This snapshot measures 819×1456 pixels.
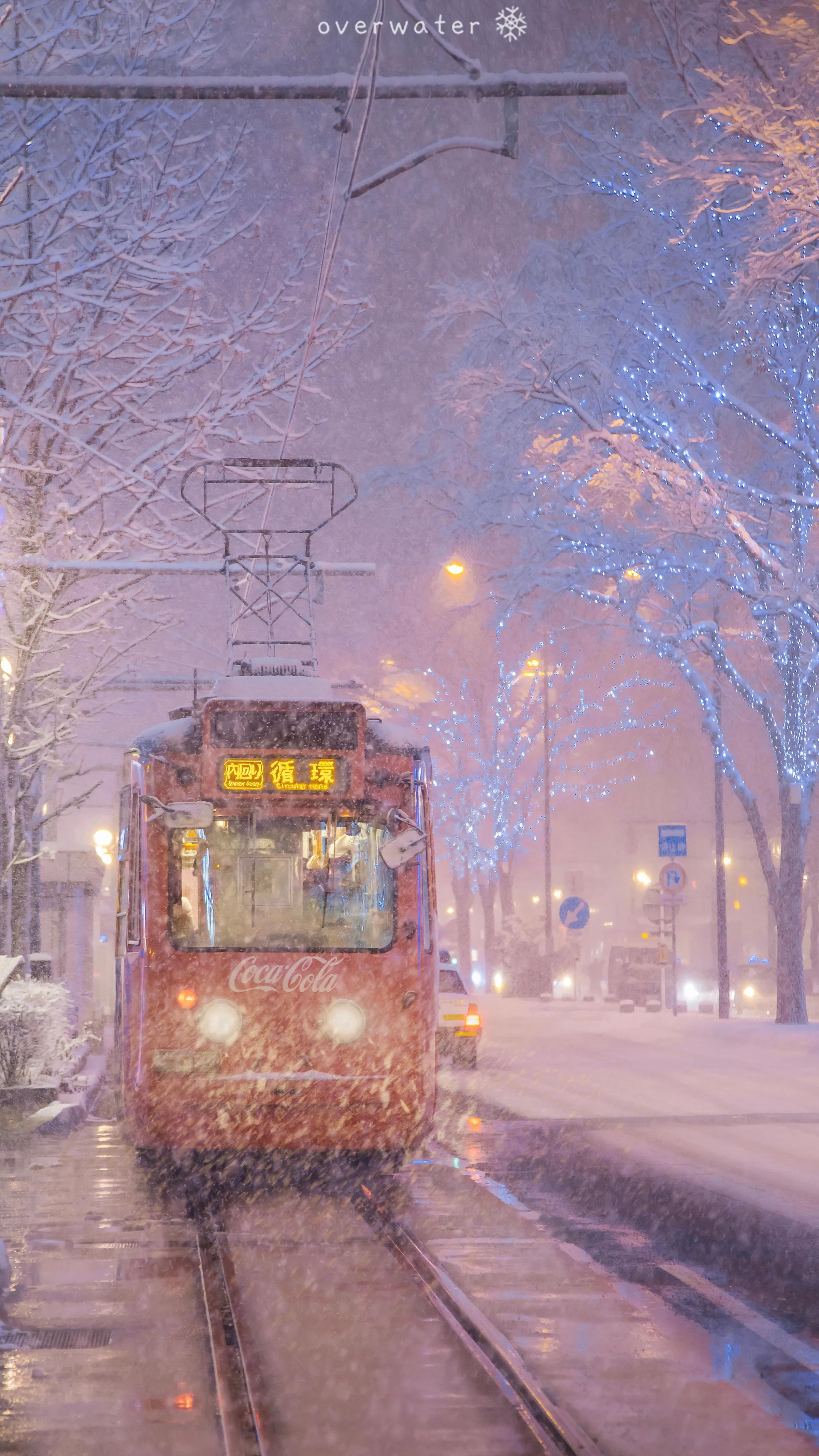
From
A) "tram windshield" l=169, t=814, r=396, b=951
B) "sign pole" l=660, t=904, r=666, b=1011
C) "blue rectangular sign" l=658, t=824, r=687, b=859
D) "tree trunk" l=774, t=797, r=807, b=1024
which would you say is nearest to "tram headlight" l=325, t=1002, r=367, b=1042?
"tram windshield" l=169, t=814, r=396, b=951

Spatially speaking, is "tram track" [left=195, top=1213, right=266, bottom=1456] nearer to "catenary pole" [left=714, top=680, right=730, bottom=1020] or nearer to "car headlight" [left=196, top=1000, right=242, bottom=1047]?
"car headlight" [left=196, top=1000, right=242, bottom=1047]

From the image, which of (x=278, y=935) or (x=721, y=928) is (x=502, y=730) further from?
(x=278, y=935)

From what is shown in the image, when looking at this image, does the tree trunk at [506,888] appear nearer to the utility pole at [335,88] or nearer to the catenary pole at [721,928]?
the catenary pole at [721,928]

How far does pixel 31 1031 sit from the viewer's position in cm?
1964

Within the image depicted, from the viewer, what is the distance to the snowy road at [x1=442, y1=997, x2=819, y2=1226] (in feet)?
45.1

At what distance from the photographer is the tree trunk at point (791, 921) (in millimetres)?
30094

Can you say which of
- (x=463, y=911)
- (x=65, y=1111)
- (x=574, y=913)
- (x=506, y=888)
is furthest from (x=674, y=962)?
(x=463, y=911)

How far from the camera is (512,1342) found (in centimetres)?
772

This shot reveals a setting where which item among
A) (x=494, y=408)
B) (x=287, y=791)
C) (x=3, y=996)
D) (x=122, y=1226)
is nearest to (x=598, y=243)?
(x=494, y=408)

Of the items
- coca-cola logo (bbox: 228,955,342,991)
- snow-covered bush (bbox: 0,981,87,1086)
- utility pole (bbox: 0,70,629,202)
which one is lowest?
snow-covered bush (bbox: 0,981,87,1086)

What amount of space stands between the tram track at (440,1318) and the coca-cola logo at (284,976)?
6.53ft

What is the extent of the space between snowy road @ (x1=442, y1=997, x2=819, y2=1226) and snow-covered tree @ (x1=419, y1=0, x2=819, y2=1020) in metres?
3.09

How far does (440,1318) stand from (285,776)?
5.32m

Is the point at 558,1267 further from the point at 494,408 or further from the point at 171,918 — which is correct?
the point at 494,408
